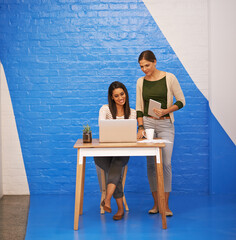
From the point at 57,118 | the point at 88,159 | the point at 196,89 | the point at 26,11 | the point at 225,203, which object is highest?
the point at 26,11

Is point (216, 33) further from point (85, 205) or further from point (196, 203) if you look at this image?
point (85, 205)

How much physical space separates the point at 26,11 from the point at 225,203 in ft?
10.4

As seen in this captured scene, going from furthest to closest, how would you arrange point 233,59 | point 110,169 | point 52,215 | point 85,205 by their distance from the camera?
point 233,59
point 85,205
point 52,215
point 110,169

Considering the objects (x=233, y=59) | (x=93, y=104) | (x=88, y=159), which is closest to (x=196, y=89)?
(x=233, y=59)

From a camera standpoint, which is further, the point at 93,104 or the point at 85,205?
the point at 93,104

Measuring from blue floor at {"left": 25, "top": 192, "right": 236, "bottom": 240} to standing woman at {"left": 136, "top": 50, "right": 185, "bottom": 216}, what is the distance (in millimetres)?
272

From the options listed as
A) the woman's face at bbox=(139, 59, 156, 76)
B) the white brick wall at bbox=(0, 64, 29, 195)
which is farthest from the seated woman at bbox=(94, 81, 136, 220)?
the white brick wall at bbox=(0, 64, 29, 195)

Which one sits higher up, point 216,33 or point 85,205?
point 216,33

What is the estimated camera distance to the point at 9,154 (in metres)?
4.52

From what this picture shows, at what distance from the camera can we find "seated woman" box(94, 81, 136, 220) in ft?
10.4

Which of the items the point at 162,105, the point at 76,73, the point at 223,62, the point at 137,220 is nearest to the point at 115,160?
the point at 137,220

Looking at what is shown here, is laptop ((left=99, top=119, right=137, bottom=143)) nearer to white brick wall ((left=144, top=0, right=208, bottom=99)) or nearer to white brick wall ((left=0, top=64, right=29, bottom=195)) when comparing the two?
white brick wall ((left=144, top=0, right=208, bottom=99))

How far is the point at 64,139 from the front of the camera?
4.50m

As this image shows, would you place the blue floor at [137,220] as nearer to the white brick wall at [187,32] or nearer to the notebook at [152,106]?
the notebook at [152,106]
